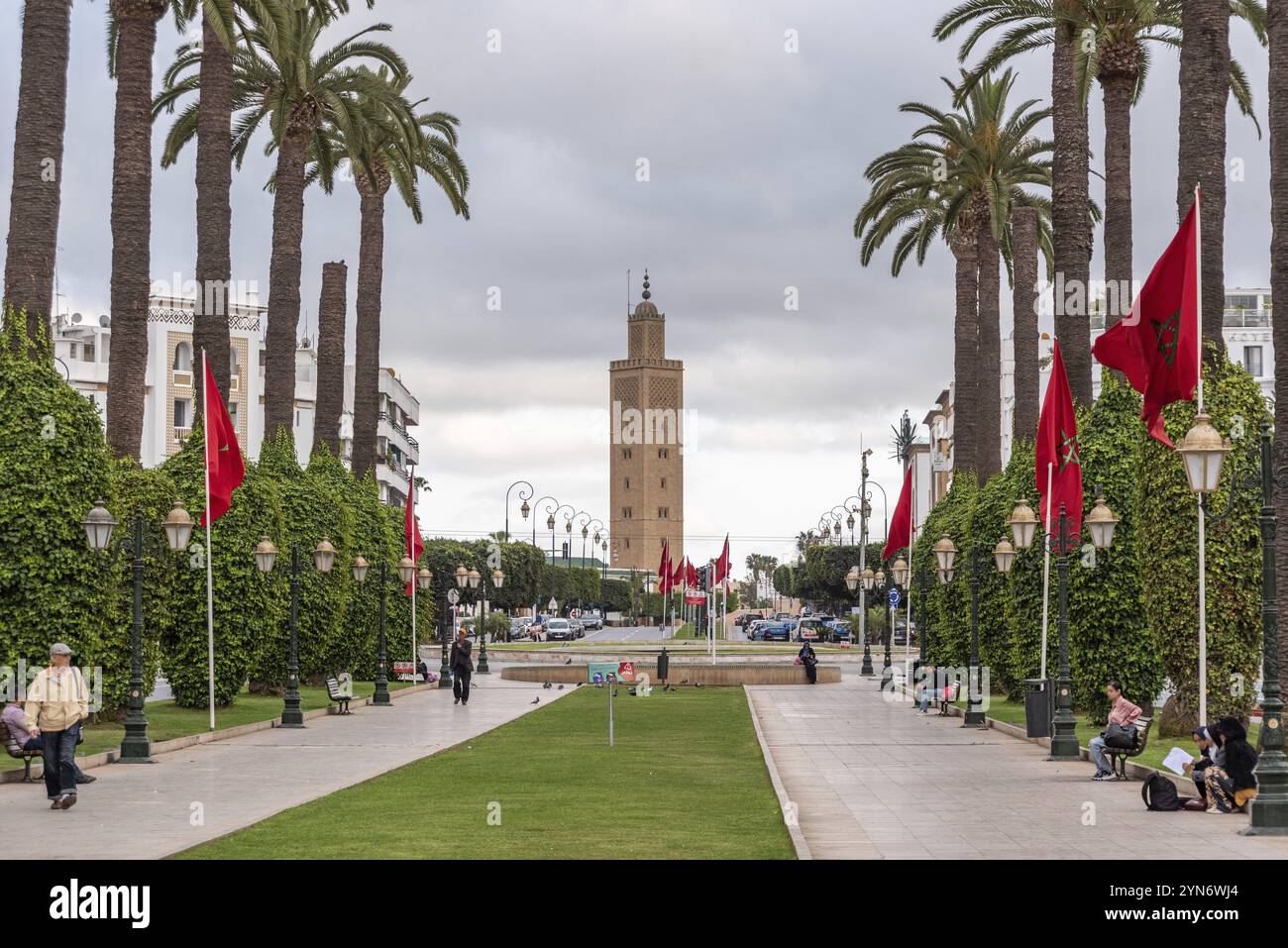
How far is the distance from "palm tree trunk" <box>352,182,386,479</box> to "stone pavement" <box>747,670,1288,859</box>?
855 inches

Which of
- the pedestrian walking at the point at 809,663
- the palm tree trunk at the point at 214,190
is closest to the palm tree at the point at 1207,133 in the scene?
the palm tree trunk at the point at 214,190

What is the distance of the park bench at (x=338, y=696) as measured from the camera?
35438mm

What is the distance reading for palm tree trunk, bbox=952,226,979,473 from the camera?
46531 millimetres

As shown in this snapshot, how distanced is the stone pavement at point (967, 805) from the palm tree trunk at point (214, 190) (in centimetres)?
1368

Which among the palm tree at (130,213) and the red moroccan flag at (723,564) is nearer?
the palm tree at (130,213)

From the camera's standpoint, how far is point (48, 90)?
87.1 ft

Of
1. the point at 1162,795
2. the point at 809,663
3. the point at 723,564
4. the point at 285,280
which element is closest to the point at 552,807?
the point at 1162,795

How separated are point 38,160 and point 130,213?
4518 mm

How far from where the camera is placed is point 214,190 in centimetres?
3491

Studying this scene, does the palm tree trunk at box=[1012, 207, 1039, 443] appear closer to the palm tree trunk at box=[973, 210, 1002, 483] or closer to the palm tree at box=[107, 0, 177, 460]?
the palm tree trunk at box=[973, 210, 1002, 483]

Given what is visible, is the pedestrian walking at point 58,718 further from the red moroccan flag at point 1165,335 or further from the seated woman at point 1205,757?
the red moroccan flag at point 1165,335

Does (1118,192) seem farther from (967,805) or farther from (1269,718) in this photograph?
(1269,718)
